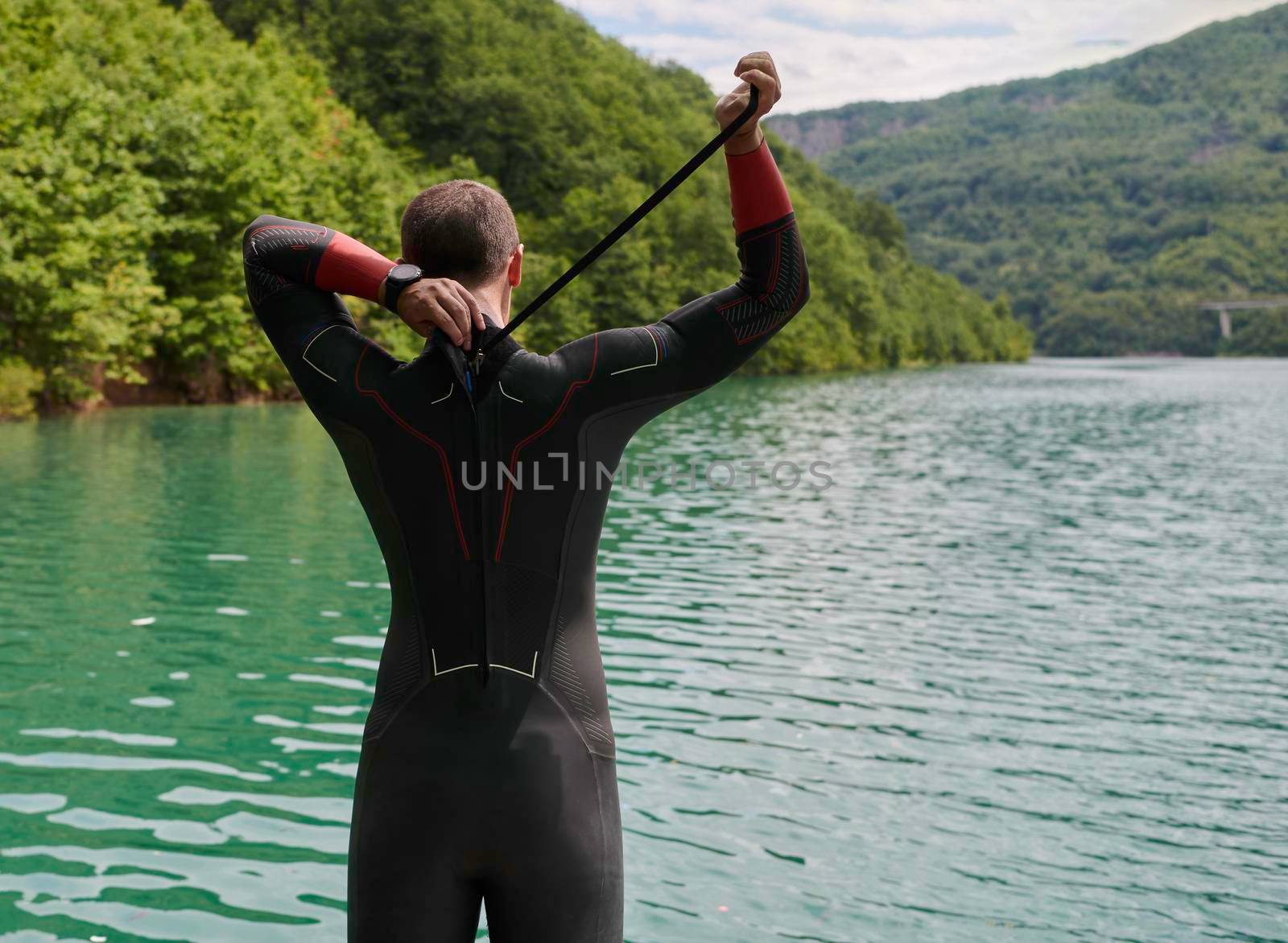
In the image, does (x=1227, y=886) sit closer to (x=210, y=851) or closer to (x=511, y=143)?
→ (x=210, y=851)

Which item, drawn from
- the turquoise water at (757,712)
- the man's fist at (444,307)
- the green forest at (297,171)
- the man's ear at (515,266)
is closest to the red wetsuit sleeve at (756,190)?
A: the man's ear at (515,266)

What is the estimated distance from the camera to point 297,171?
50.2 metres

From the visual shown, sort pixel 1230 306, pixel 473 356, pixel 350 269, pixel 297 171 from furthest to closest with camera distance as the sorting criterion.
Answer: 1. pixel 1230 306
2. pixel 297 171
3. pixel 350 269
4. pixel 473 356

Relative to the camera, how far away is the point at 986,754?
27.7 feet

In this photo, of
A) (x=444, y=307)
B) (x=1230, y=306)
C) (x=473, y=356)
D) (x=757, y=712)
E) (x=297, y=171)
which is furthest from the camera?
(x=1230, y=306)

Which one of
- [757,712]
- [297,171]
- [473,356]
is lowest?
[757,712]

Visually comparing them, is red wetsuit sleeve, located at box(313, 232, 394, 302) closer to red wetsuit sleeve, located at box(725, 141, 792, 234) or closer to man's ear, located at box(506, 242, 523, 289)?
man's ear, located at box(506, 242, 523, 289)

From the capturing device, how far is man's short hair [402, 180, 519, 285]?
270 cm

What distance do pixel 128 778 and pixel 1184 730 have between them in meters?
7.27

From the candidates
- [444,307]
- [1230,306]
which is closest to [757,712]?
[444,307]

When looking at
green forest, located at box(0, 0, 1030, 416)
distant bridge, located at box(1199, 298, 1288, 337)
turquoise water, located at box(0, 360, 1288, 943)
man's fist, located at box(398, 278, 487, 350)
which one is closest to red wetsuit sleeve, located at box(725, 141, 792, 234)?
man's fist, located at box(398, 278, 487, 350)

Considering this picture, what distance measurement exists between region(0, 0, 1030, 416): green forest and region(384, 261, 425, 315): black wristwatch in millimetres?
35632

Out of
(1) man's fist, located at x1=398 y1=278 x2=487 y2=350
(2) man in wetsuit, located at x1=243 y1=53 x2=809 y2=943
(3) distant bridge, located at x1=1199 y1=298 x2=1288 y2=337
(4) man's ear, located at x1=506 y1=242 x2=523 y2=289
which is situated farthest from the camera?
(3) distant bridge, located at x1=1199 y1=298 x2=1288 y2=337

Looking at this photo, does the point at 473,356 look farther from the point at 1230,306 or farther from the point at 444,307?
the point at 1230,306
